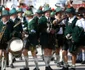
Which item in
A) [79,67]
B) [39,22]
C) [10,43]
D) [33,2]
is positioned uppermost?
[33,2]

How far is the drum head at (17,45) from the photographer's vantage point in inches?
351

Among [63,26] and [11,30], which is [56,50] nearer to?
[63,26]

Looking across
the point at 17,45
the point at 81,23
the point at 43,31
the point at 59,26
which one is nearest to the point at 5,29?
the point at 17,45

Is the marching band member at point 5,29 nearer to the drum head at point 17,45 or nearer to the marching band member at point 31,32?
the drum head at point 17,45

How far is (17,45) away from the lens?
891cm

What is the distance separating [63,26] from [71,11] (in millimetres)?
900

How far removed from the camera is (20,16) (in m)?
11.1

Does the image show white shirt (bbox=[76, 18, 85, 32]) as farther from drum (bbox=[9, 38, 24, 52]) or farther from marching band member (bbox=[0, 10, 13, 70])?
marching band member (bbox=[0, 10, 13, 70])

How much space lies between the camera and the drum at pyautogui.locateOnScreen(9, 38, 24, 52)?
8906 mm

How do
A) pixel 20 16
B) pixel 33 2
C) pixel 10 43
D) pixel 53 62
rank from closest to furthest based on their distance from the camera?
pixel 10 43, pixel 20 16, pixel 53 62, pixel 33 2

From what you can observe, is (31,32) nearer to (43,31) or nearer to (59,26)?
(43,31)

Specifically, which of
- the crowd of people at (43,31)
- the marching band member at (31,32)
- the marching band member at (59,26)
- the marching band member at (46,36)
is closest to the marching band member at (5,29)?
the crowd of people at (43,31)

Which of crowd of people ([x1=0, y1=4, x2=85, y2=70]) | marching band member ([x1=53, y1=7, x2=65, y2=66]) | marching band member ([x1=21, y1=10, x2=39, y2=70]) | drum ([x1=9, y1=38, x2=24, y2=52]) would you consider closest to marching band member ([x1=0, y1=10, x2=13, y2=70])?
crowd of people ([x1=0, y1=4, x2=85, y2=70])

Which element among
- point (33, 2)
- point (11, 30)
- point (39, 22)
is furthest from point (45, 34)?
point (33, 2)
